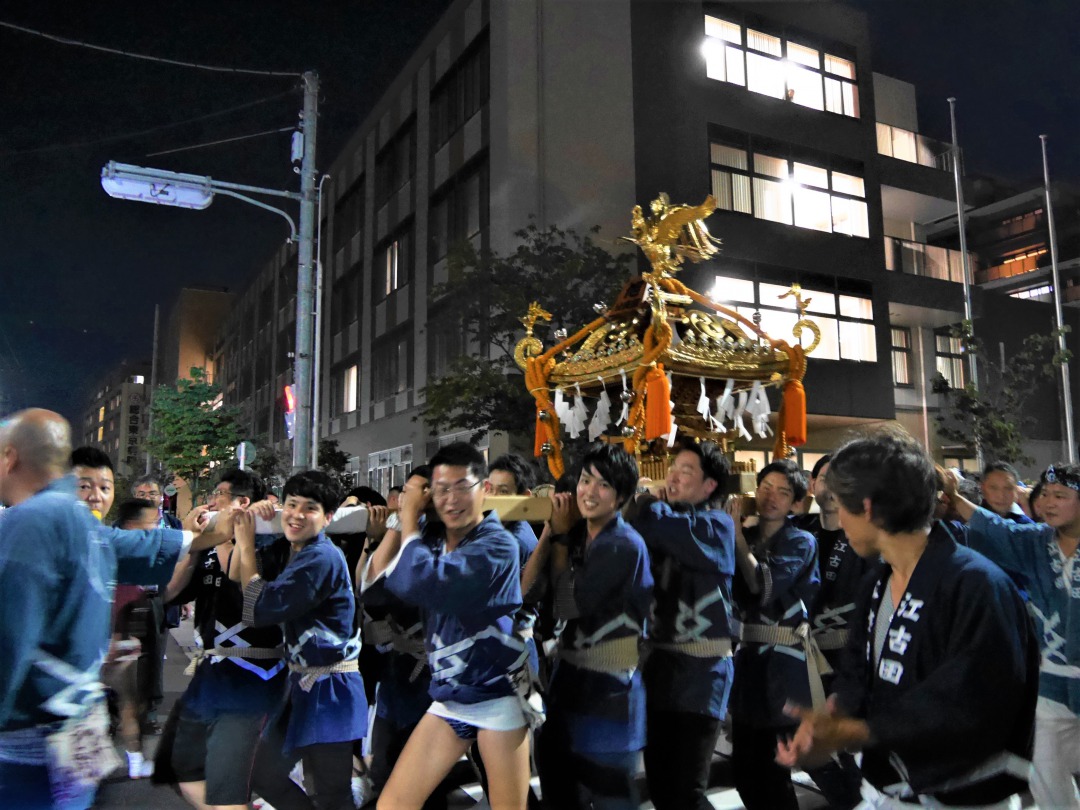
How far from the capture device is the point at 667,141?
678 inches

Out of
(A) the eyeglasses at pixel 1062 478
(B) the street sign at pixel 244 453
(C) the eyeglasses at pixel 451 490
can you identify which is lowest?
(C) the eyeglasses at pixel 451 490

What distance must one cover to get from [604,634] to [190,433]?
18.4 metres

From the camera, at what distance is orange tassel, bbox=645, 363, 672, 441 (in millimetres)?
7844

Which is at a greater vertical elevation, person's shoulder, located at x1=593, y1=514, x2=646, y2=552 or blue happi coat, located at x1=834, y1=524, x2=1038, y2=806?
person's shoulder, located at x1=593, y1=514, x2=646, y2=552

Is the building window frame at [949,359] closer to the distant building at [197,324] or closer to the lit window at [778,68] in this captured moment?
the lit window at [778,68]

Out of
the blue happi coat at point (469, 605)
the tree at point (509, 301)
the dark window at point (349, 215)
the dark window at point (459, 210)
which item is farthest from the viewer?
the dark window at point (349, 215)

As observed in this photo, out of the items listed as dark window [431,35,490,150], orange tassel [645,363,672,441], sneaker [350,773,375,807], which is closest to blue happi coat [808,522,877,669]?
sneaker [350,773,375,807]

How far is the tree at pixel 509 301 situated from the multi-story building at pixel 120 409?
6175 centimetres

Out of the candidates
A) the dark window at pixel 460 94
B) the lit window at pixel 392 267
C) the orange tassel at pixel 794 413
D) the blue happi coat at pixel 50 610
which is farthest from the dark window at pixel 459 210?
the blue happi coat at pixel 50 610

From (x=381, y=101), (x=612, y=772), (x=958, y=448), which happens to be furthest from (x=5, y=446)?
(x=381, y=101)

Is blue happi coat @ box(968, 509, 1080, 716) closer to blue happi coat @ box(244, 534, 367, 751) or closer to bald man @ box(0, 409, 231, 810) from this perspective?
blue happi coat @ box(244, 534, 367, 751)

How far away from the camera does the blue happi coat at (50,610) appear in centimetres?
226

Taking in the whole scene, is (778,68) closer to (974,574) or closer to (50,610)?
(974,574)

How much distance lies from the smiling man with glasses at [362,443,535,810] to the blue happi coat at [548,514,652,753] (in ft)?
0.76
